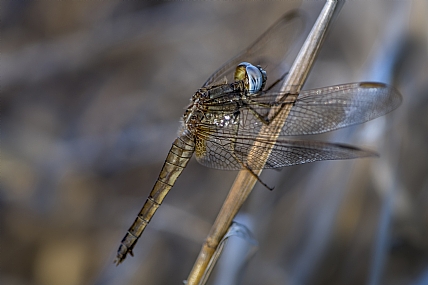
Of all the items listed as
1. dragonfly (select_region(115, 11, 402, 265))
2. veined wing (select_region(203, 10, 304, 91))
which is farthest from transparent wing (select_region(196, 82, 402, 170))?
veined wing (select_region(203, 10, 304, 91))

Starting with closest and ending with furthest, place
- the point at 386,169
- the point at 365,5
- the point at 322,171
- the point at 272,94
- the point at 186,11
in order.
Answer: the point at 272,94
the point at 386,169
the point at 322,171
the point at 365,5
the point at 186,11

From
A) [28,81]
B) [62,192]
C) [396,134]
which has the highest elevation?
[396,134]

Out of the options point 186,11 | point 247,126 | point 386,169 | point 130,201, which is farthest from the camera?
point 186,11

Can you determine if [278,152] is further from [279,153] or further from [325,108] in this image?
[325,108]

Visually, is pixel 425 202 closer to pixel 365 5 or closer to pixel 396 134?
pixel 396 134

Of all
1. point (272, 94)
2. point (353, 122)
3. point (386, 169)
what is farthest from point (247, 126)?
point (386, 169)

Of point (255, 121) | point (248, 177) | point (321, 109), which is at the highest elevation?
point (321, 109)

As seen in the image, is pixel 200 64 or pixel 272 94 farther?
pixel 200 64

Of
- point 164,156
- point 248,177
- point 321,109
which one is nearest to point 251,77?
point 321,109
